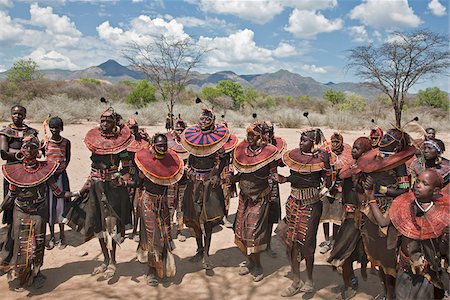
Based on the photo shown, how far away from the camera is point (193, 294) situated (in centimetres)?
454

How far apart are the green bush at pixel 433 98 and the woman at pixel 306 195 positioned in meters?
44.8

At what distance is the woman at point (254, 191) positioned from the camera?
4.70 meters

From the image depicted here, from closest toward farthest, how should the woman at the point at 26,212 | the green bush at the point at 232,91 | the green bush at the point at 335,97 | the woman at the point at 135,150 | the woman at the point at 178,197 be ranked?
the woman at the point at 26,212 < the woman at the point at 135,150 < the woman at the point at 178,197 < the green bush at the point at 232,91 < the green bush at the point at 335,97

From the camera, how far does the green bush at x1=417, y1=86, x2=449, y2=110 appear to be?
43.4 metres

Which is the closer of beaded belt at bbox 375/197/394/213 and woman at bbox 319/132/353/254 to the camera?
beaded belt at bbox 375/197/394/213

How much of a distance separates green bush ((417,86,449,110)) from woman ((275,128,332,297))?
4477 cm

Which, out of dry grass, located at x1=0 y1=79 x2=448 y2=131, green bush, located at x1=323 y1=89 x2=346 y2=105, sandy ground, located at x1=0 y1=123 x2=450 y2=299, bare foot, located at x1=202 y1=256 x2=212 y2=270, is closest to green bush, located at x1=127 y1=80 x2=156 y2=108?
dry grass, located at x1=0 y1=79 x2=448 y2=131

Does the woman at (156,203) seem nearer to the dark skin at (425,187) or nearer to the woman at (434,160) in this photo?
the dark skin at (425,187)

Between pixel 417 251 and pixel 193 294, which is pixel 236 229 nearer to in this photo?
pixel 193 294

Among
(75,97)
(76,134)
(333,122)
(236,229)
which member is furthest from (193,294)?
(75,97)

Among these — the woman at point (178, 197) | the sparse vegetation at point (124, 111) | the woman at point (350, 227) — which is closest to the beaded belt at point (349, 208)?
the woman at point (350, 227)

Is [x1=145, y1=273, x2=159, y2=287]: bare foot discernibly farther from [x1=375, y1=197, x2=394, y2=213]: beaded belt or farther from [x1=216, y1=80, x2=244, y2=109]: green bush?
[x1=216, y1=80, x2=244, y2=109]: green bush

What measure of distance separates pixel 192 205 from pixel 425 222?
127 inches

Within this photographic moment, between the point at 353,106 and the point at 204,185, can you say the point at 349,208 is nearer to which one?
the point at 204,185
